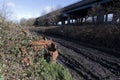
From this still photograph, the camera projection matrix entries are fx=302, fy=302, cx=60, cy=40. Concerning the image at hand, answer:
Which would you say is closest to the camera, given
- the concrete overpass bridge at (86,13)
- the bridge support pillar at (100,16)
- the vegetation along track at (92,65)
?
the vegetation along track at (92,65)

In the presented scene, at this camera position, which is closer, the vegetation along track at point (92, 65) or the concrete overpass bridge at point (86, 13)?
the vegetation along track at point (92, 65)

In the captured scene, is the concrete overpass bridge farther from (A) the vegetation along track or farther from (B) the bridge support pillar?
(A) the vegetation along track

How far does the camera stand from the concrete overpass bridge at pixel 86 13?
115 feet

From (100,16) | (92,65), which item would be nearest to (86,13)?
(100,16)

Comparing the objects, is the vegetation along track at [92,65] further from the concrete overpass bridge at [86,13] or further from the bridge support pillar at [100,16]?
the bridge support pillar at [100,16]

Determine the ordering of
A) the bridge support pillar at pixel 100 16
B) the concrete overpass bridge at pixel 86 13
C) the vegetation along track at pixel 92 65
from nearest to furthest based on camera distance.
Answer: the vegetation along track at pixel 92 65
the concrete overpass bridge at pixel 86 13
the bridge support pillar at pixel 100 16

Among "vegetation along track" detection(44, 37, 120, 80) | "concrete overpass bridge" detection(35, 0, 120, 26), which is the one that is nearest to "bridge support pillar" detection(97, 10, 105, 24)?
"concrete overpass bridge" detection(35, 0, 120, 26)

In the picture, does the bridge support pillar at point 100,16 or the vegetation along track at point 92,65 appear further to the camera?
the bridge support pillar at point 100,16

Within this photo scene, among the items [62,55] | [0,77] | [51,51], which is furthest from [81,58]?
[0,77]

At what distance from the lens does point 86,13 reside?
192 feet

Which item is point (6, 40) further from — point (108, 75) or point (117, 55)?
A: point (117, 55)

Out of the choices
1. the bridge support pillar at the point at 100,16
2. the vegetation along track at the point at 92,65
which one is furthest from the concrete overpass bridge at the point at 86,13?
the vegetation along track at the point at 92,65

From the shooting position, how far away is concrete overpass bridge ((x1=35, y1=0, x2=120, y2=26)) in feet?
115

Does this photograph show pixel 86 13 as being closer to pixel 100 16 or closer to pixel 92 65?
pixel 100 16
